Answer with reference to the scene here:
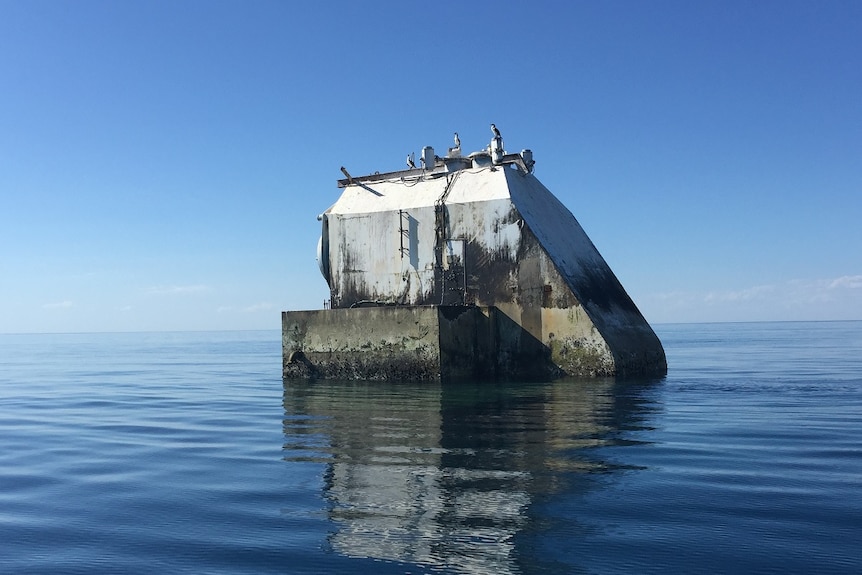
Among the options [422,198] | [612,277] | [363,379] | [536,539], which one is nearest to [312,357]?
[363,379]

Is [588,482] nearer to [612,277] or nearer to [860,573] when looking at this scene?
[860,573]

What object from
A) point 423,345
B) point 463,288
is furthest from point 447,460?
point 463,288

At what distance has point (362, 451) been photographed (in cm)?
905

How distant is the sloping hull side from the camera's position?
17.8m

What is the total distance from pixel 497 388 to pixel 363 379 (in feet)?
12.4

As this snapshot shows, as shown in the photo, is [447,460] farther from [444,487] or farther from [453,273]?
[453,273]

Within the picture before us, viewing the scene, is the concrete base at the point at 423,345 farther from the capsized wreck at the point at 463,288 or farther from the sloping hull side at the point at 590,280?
the sloping hull side at the point at 590,280

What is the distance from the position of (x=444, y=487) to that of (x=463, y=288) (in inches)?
477

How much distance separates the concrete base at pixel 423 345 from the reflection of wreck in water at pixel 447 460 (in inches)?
74.4

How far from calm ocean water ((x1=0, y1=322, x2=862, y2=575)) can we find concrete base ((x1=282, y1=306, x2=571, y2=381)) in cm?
321

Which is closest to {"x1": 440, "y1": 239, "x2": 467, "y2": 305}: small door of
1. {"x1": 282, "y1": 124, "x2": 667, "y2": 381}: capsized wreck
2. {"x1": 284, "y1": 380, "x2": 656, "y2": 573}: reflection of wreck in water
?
{"x1": 282, "y1": 124, "x2": 667, "y2": 381}: capsized wreck

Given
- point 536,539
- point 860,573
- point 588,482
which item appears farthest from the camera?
point 588,482

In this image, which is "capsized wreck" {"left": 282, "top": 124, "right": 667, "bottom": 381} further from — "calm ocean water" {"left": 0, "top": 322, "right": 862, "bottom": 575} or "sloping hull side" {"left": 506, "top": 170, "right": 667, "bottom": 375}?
"calm ocean water" {"left": 0, "top": 322, "right": 862, "bottom": 575}

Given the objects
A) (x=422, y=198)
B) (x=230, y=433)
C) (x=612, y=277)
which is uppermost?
(x=422, y=198)
